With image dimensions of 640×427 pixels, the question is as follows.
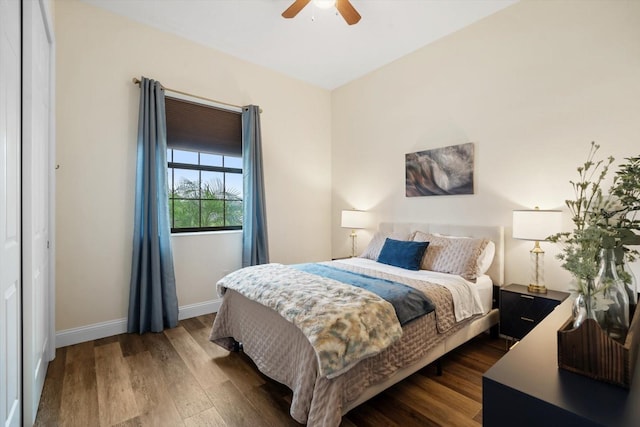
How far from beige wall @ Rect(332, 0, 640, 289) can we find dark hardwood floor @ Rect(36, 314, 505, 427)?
4.54 feet

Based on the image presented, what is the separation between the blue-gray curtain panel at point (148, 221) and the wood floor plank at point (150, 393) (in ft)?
1.75

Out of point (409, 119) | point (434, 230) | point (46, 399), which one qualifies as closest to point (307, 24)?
point (409, 119)

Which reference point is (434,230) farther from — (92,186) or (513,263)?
(92,186)

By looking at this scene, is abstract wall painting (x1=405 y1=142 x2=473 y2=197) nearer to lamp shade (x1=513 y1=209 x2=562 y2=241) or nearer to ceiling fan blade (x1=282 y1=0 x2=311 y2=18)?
lamp shade (x1=513 y1=209 x2=562 y2=241)

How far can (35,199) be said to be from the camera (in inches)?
70.1

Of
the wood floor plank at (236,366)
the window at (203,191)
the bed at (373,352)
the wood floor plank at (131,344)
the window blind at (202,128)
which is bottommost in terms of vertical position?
the wood floor plank at (236,366)

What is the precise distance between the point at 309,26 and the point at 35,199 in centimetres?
275

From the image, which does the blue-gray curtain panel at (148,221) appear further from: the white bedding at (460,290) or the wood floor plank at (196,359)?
the white bedding at (460,290)

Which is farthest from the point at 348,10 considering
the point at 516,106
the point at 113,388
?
the point at 113,388

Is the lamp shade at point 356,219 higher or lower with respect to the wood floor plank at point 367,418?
higher

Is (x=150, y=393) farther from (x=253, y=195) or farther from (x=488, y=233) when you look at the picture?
(x=488, y=233)

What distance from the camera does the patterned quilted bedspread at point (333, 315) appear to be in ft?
5.02

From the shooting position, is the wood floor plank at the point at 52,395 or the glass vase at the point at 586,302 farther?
the wood floor plank at the point at 52,395

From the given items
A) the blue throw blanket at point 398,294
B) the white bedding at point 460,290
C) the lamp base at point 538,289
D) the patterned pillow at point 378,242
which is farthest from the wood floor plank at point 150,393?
the lamp base at point 538,289
